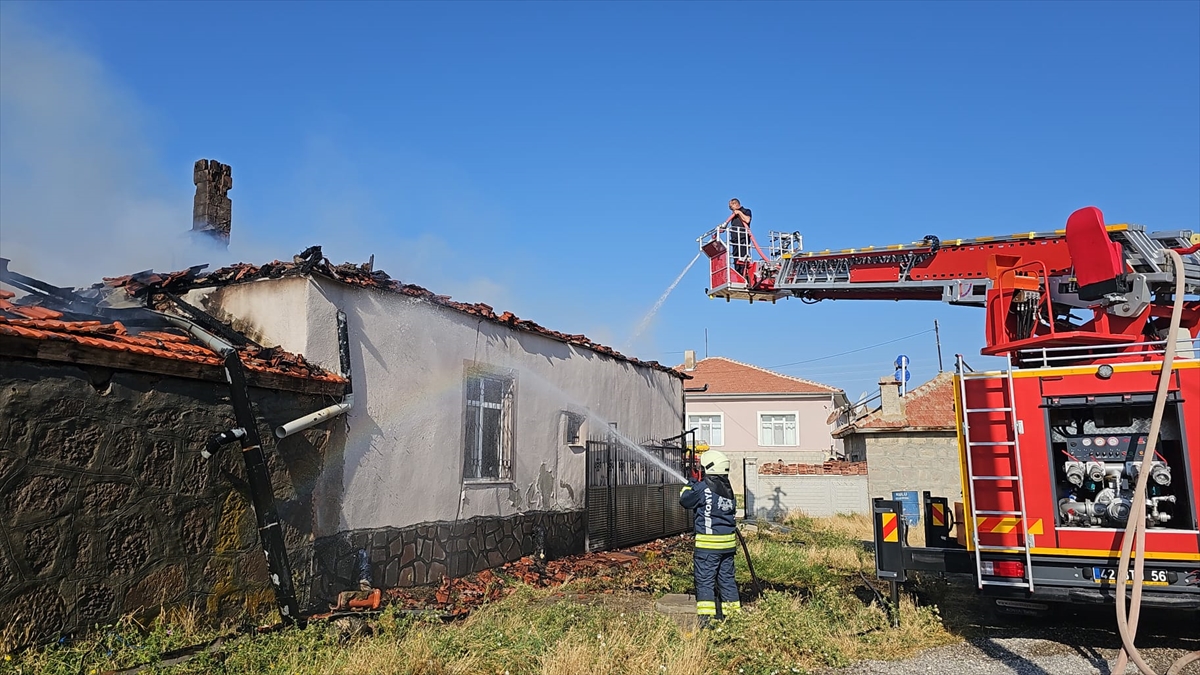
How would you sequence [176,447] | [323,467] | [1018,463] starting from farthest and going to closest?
[323,467]
[1018,463]
[176,447]

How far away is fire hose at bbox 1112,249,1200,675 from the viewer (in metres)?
5.71

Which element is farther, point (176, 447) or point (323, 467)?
point (323, 467)

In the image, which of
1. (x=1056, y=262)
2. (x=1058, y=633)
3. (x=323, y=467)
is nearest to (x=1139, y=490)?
(x=1058, y=633)

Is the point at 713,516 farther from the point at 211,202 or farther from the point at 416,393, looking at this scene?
the point at 211,202

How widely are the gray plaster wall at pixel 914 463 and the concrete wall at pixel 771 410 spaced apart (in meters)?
15.6

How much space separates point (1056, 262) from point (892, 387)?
58.9 feet

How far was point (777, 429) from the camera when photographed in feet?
138

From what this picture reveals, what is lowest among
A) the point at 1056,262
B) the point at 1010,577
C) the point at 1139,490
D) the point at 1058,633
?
the point at 1058,633

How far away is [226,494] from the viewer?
7.34 metres

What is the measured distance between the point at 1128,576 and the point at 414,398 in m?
7.57

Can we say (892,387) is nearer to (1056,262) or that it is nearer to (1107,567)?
(1056,262)

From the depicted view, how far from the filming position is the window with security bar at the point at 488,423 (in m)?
11.3

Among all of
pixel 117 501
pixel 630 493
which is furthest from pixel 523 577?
pixel 117 501

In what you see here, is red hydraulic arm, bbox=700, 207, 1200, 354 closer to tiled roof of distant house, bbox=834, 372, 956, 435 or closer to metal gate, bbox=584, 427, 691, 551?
metal gate, bbox=584, 427, 691, 551
